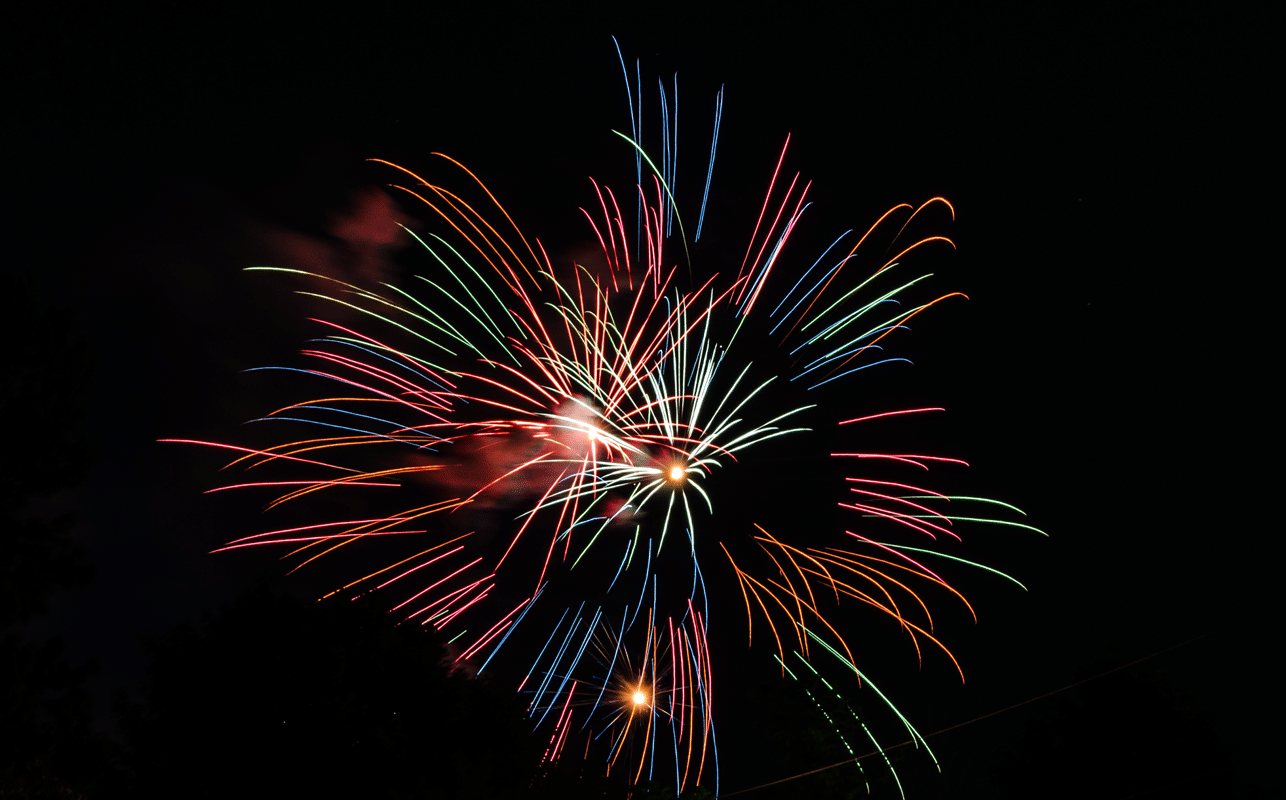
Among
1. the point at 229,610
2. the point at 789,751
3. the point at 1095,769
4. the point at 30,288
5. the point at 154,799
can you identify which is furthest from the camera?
the point at 789,751

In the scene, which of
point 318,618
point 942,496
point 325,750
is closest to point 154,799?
point 325,750

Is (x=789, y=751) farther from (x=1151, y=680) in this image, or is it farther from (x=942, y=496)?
(x=942, y=496)

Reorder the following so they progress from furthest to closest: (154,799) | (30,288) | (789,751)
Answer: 1. (789,751)
2. (30,288)
3. (154,799)

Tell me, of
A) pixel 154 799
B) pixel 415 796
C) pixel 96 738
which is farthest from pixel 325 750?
pixel 96 738

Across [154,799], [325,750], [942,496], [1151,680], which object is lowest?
[154,799]

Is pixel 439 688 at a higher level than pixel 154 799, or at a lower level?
higher

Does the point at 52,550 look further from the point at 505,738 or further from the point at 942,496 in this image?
the point at 942,496

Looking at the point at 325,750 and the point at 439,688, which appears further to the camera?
the point at 439,688

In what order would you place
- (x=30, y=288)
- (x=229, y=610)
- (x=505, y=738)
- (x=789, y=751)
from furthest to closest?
(x=789, y=751) < (x=30, y=288) < (x=505, y=738) < (x=229, y=610)

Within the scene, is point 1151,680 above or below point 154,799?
above
